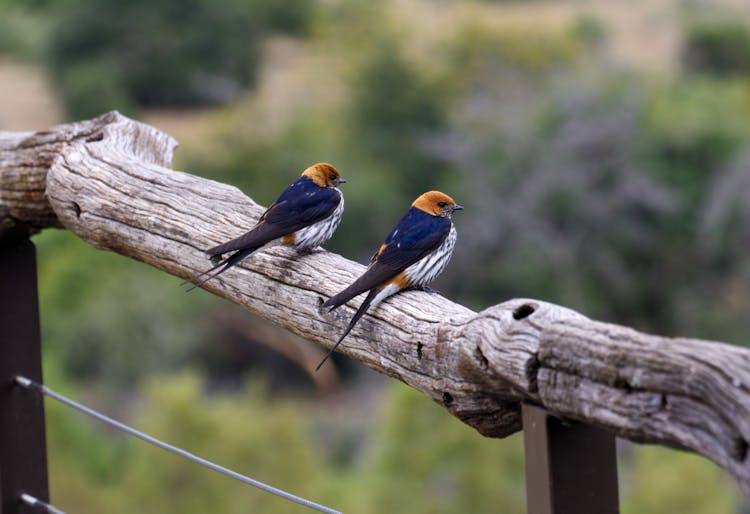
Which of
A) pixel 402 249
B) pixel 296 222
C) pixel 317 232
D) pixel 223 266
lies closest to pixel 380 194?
pixel 317 232

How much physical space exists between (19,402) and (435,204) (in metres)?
1.26

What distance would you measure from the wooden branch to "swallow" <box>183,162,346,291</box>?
40 mm

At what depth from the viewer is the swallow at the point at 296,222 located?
119 inches

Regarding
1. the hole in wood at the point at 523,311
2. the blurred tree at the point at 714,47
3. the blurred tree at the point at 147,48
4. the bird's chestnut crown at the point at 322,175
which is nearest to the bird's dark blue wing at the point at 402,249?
the bird's chestnut crown at the point at 322,175

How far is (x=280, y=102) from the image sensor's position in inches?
1848

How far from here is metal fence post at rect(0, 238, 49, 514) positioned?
3381 mm

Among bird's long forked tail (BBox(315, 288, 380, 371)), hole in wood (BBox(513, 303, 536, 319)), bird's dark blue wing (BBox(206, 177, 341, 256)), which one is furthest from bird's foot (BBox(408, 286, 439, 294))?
hole in wood (BBox(513, 303, 536, 319))

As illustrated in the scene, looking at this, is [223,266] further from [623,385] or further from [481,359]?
[623,385]

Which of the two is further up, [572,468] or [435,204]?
[572,468]

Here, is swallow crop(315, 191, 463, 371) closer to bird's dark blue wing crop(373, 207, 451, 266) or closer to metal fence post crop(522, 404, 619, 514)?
bird's dark blue wing crop(373, 207, 451, 266)

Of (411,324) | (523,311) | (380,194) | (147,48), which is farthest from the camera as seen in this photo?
(147,48)

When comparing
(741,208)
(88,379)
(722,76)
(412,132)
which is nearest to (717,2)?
(722,76)

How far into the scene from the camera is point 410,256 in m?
3.36

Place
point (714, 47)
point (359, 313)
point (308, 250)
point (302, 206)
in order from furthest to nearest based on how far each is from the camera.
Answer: point (714, 47) < point (302, 206) < point (308, 250) < point (359, 313)
